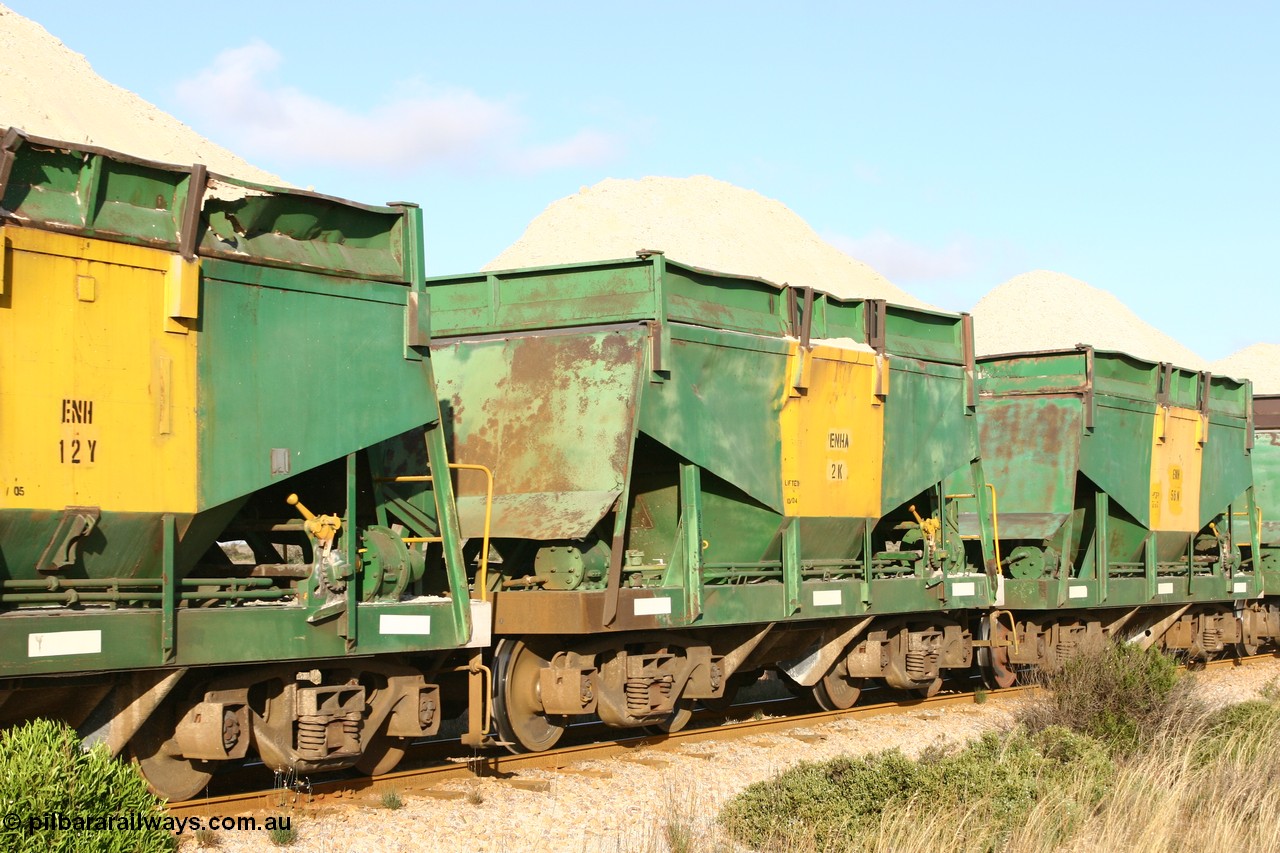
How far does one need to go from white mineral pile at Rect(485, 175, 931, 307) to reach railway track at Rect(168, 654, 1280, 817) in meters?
76.3

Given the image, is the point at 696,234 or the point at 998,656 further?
the point at 696,234

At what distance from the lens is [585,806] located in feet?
31.2

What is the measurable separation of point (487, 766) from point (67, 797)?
4.18 m

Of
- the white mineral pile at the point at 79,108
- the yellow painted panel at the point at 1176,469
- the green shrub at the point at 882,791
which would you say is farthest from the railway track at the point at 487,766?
the white mineral pile at the point at 79,108

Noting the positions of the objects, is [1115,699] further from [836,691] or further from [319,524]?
[319,524]

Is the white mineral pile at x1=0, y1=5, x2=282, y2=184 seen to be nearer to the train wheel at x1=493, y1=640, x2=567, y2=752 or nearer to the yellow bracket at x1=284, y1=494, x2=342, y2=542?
the train wheel at x1=493, y1=640, x2=567, y2=752

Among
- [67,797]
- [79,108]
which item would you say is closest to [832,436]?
[67,797]

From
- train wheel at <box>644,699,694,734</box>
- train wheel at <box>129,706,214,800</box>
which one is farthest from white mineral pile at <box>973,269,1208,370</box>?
train wheel at <box>129,706,214,800</box>

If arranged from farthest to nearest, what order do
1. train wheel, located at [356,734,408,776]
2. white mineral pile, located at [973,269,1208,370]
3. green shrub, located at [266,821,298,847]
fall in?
white mineral pile, located at [973,269,1208,370]
train wheel, located at [356,734,408,776]
green shrub, located at [266,821,298,847]

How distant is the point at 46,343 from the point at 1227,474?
17.8 metres

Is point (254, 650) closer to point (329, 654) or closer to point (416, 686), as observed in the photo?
point (329, 654)

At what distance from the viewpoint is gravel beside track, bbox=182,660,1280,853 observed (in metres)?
8.37

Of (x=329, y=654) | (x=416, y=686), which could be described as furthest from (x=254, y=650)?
(x=416, y=686)

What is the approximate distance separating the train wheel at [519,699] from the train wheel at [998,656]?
717cm
